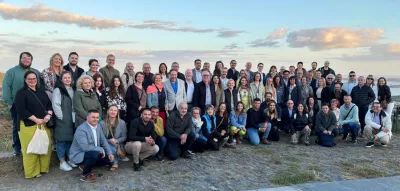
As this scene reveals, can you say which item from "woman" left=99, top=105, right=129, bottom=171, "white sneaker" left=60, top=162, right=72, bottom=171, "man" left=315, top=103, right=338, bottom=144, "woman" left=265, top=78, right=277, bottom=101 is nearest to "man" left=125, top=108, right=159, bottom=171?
"woman" left=99, top=105, right=129, bottom=171

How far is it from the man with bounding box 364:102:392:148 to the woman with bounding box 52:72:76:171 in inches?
304

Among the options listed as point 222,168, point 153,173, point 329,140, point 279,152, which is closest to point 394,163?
point 329,140

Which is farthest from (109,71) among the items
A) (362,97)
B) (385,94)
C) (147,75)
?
(385,94)

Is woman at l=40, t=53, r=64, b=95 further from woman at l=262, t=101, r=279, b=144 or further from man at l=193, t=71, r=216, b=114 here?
woman at l=262, t=101, r=279, b=144

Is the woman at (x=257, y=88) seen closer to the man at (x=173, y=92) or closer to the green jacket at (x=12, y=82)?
the man at (x=173, y=92)

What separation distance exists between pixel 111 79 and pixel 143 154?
1825 millimetres

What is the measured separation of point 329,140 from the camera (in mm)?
8867

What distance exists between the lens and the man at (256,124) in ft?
29.3

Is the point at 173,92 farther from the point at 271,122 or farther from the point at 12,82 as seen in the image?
the point at 12,82

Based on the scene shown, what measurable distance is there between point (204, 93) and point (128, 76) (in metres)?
2.02

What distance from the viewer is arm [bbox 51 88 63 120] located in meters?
6.04

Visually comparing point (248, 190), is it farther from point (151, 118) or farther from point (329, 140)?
point (329, 140)

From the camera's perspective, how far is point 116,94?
6969 mm

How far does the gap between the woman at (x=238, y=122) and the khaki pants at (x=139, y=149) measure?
2.67 metres
